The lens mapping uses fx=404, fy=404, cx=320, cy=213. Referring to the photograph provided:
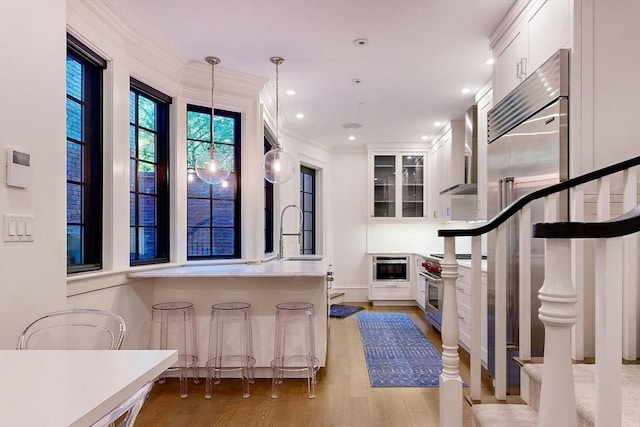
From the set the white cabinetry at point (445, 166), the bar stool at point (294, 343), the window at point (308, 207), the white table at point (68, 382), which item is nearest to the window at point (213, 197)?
the bar stool at point (294, 343)

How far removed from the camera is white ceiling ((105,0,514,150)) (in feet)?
9.02

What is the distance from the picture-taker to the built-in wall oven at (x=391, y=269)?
6.52 meters

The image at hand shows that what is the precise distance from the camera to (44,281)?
6.28ft

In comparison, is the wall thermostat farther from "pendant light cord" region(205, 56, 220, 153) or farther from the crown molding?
"pendant light cord" region(205, 56, 220, 153)

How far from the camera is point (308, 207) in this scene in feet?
22.2

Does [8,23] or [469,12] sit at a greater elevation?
[469,12]

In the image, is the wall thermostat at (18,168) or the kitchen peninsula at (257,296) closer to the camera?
the wall thermostat at (18,168)

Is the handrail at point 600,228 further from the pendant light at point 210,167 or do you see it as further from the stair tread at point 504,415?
the pendant light at point 210,167

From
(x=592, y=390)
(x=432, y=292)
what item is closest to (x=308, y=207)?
(x=432, y=292)

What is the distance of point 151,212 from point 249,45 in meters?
1.68

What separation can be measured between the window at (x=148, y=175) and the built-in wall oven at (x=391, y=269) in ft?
12.2

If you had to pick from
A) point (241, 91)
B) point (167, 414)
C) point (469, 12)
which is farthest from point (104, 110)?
→ point (469, 12)

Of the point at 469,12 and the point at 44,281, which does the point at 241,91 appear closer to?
the point at 469,12

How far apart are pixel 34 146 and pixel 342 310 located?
4.90 meters
